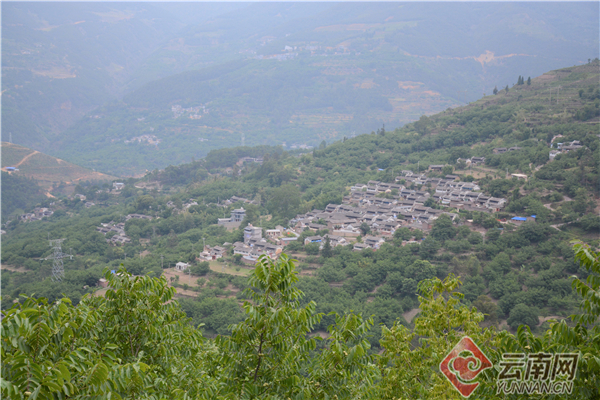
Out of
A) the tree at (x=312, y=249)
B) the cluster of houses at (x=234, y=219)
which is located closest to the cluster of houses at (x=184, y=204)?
the cluster of houses at (x=234, y=219)

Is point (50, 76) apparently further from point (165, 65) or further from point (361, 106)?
point (361, 106)

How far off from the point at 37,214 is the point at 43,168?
14167mm

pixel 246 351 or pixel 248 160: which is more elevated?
pixel 246 351

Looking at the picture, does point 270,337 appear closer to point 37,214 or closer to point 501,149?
point 501,149

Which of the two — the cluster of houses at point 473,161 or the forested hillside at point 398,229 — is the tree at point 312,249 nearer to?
the forested hillside at point 398,229

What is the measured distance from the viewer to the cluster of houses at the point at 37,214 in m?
36.8

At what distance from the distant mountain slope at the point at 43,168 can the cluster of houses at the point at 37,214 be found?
976 cm

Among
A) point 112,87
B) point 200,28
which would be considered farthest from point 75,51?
point 200,28

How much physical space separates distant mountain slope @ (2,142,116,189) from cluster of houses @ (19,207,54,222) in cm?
976

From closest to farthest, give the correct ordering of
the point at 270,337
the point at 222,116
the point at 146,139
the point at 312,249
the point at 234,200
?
1. the point at 270,337
2. the point at 312,249
3. the point at 234,200
4. the point at 146,139
5. the point at 222,116

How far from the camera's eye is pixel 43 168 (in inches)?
1928

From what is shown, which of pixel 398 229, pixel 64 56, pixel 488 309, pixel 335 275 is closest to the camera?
pixel 488 309

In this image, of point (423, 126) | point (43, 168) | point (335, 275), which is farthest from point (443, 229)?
point (43, 168)

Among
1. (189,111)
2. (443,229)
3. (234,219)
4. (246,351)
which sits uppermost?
(189,111)
